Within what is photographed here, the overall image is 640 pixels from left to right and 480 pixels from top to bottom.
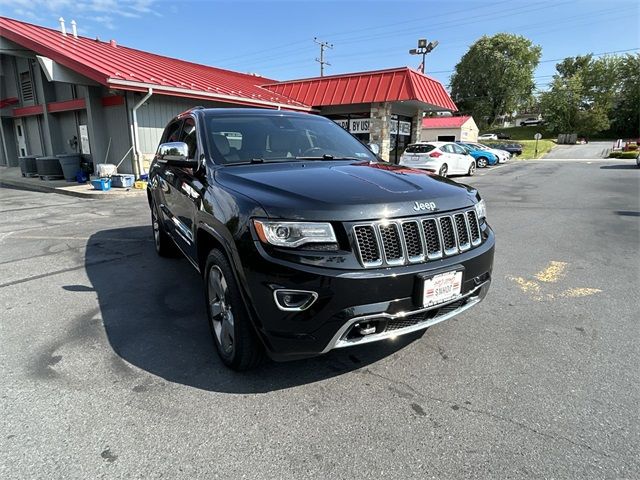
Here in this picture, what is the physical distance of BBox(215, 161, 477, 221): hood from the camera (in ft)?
7.57

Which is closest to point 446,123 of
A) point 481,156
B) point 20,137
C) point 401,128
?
point 481,156

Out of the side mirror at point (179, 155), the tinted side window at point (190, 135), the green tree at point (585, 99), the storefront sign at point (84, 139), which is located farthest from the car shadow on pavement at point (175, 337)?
the green tree at point (585, 99)

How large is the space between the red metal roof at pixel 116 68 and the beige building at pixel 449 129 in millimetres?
→ 30735

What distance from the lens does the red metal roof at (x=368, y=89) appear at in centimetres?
1792

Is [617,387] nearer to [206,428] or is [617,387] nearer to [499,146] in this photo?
[206,428]

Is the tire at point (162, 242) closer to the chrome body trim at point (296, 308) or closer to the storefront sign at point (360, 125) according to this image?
the chrome body trim at point (296, 308)

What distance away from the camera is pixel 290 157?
352 cm

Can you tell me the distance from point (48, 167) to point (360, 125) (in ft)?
43.3

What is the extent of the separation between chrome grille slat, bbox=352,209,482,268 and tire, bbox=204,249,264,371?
0.84 metres

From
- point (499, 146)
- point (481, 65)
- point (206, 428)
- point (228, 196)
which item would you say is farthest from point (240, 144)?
point (481, 65)

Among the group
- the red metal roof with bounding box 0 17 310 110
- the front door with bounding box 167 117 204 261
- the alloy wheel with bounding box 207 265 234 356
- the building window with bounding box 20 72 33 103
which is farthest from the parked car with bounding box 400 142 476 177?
the building window with bounding box 20 72 33 103

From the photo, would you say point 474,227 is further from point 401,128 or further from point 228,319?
point 401,128

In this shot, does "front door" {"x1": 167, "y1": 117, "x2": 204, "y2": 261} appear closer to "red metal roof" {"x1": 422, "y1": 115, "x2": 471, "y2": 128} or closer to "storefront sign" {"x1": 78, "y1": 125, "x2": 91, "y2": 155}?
"storefront sign" {"x1": 78, "y1": 125, "x2": 91, "y2": 155}

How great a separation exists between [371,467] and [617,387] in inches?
70.2
